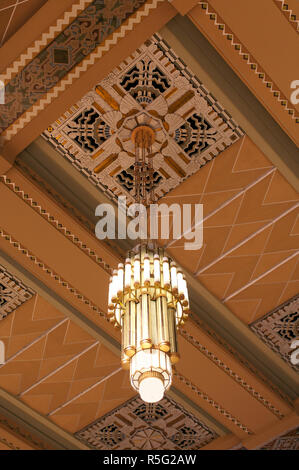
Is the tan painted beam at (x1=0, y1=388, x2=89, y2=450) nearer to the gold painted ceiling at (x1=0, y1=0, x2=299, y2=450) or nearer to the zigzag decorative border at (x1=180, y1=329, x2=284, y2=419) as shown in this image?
the gold painted ceiling at (x1=0, y1=0, x2=299, y2=450)

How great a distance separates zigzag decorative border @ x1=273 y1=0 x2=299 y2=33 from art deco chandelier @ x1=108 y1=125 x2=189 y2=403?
190 cm

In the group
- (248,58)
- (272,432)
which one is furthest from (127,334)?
(272,432)

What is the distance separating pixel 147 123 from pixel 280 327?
2.49 meters

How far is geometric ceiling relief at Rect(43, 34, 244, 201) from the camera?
14.6ft

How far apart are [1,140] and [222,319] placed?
2.70 metres

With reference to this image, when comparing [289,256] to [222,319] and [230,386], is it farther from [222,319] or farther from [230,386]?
[230,386]

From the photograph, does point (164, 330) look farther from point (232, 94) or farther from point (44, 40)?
point (44, 40)

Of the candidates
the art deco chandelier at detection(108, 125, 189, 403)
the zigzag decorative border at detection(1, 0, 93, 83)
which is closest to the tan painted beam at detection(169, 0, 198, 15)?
the zigzag decorative border at detection(1, 0, 93, 83)

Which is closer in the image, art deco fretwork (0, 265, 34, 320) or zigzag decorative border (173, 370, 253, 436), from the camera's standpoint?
art deco fretwork (0, 265, 34, 320)

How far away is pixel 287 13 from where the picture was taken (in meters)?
4.14

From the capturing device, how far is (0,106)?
14.4ft

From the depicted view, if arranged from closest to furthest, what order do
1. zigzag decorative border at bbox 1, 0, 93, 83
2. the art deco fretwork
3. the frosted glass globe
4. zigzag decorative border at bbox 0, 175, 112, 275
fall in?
the frosted glass globe, zigzag decorative border at bbox 1, 0, 93, 83, zigzag decorative border at bbox 0, 175, 112, 275, the art deco fretwork

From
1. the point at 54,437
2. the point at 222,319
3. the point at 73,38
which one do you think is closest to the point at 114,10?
the point at 73,38

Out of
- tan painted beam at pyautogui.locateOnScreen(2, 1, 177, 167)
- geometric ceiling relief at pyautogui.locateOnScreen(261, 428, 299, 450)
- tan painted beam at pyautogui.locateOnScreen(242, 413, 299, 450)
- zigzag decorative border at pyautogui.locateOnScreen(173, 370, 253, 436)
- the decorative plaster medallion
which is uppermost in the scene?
the decorative plaster medallion
